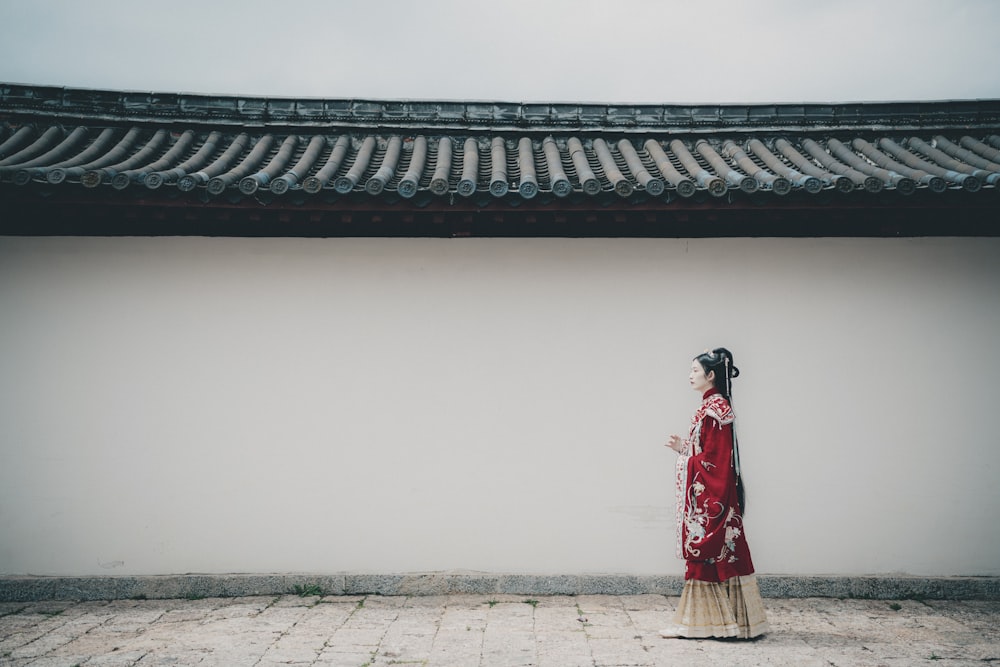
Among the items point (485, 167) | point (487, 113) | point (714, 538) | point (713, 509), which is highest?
point (487, 113)

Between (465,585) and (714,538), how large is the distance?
2.14 metres

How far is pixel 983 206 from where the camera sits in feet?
15.2

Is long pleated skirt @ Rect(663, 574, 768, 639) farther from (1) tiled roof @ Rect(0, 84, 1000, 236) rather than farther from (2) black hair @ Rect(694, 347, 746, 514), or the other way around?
(1) tiled roof @ Rect(0, 84, 1000, 236)

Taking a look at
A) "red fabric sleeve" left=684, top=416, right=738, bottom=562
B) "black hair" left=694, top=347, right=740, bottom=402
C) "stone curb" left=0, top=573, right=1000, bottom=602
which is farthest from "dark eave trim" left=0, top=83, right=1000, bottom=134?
"stone curb" left=0, top=573, right=1000, bottom=602

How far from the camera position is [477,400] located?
18.1 ft

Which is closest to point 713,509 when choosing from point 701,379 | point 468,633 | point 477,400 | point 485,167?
point 701,379

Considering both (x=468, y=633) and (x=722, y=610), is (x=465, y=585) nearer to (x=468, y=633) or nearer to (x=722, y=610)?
(x=468, y=633)

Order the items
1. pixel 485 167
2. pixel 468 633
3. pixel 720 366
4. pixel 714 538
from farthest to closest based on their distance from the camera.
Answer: pixel 485 167, pixel 468 633, pixel 720 366, pixel 714 538

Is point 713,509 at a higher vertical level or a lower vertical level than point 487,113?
lower

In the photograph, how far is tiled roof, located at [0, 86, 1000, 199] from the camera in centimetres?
545

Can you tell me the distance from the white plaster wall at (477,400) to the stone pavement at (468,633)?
380 mm

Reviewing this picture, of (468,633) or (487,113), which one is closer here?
(468,633)

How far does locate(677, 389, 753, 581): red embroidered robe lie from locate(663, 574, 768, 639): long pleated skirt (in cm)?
8

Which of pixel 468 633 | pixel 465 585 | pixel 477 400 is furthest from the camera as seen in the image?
pixel 477 400
